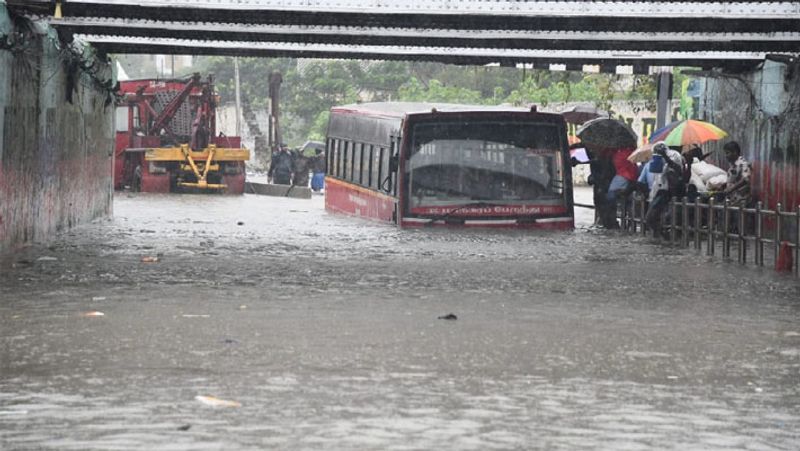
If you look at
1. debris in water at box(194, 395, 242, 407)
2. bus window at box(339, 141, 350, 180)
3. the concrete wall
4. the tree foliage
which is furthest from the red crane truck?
debris in water at box(194, 395, 242, 407)

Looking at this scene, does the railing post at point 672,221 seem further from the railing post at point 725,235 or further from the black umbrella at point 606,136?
the black umbrella at point 606,136

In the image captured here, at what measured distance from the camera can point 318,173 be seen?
53.0m

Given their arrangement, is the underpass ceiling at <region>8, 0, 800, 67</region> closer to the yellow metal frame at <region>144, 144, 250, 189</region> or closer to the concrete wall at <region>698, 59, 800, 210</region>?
the concrete wall at <region>698, 59, 800, 210</region>

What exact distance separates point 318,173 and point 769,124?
1126 inches

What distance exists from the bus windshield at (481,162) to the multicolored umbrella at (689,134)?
1780mm

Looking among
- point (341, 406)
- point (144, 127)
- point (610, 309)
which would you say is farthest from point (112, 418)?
point (144, 127)

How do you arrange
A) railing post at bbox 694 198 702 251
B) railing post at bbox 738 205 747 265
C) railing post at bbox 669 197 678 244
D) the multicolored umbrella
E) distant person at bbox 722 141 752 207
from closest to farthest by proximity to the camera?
1. railing post at bbox 738 205 747 265
2. railing post at bbox 694 198 702 251
3. railing post at bbox 669 197 678 244
4. distant person at bbox 722 141 752 207
5. the multicolored umbrella

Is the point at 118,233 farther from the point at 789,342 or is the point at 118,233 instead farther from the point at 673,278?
the point at 789,342

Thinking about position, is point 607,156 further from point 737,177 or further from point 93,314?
point 93,314

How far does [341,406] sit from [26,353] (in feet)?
9.55

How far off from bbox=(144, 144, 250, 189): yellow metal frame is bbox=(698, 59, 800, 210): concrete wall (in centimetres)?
1997

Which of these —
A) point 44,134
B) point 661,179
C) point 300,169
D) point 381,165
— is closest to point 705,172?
point 661,179

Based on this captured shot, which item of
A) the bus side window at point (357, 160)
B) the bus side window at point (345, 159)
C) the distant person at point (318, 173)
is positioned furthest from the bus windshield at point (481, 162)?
the distant person at point (318, 173)

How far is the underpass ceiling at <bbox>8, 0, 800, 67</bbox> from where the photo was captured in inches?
747
